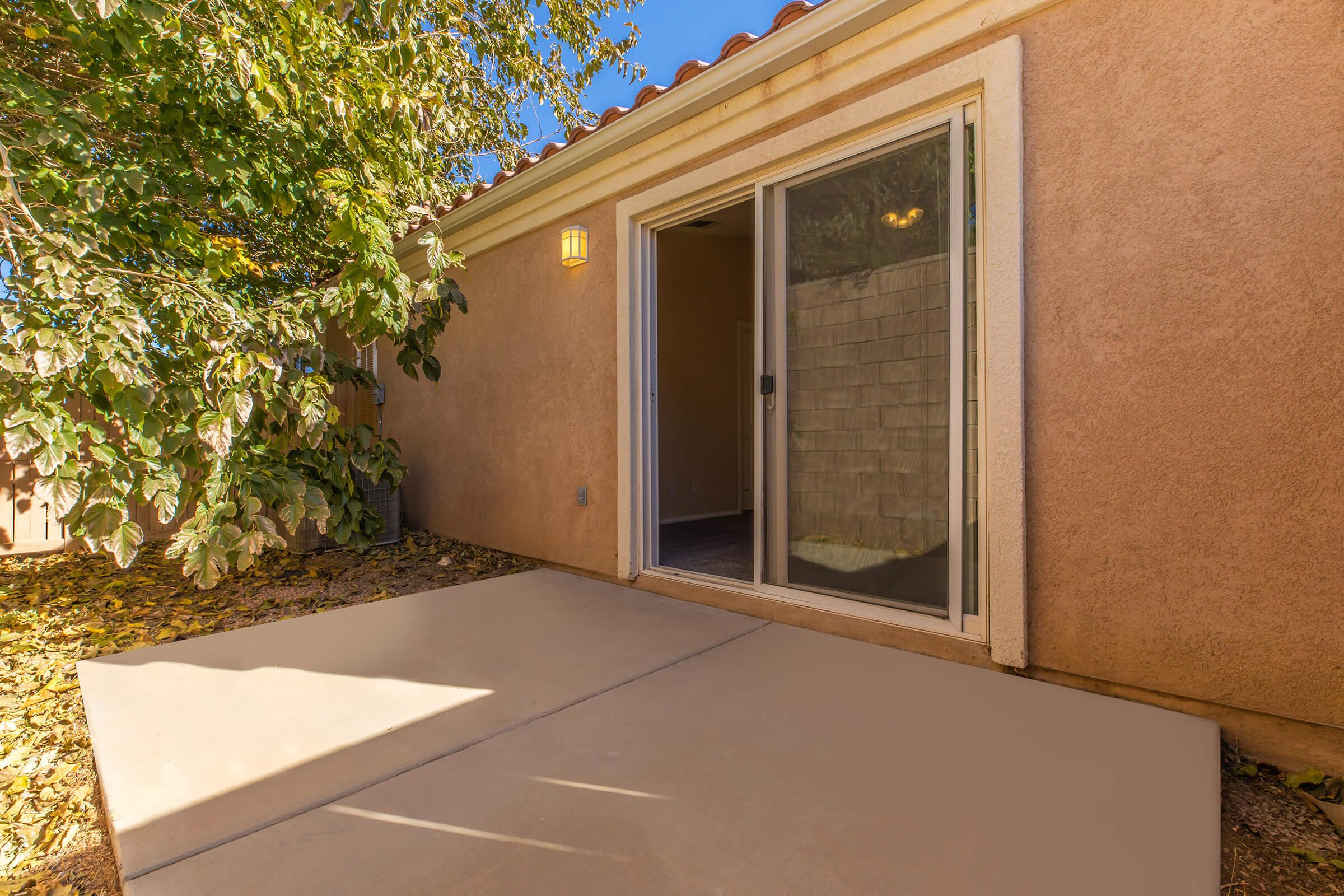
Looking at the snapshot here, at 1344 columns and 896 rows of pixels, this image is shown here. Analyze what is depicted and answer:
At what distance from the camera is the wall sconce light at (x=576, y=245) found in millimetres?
3797

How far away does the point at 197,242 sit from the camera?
3406 millimetres

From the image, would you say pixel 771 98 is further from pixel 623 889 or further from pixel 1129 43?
pixel 623 889

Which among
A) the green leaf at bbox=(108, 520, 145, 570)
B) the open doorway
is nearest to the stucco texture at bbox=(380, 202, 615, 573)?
the open doorway

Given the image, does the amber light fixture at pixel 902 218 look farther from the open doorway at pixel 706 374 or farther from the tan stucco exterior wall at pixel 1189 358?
the open doorway at pixel 706 374

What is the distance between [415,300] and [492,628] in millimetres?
1908

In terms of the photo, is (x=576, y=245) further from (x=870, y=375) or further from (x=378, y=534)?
(x=378, y=534)

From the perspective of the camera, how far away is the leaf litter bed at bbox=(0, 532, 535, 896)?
147cm

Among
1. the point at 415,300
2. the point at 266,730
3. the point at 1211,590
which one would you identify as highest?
the point at 415,300

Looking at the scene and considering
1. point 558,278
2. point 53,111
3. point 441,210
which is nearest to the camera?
point 53,111

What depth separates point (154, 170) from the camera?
10.1 ft

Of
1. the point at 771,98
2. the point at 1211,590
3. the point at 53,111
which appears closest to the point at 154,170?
the point at 53,111

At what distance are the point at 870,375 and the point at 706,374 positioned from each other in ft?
13.4

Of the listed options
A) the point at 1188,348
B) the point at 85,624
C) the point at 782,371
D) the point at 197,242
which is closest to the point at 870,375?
the point at 782,371

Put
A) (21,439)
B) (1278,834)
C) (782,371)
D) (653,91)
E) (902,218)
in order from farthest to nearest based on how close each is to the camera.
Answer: (653,91) < (782,371) < (902,218) < (21,439) < (1278,834)
